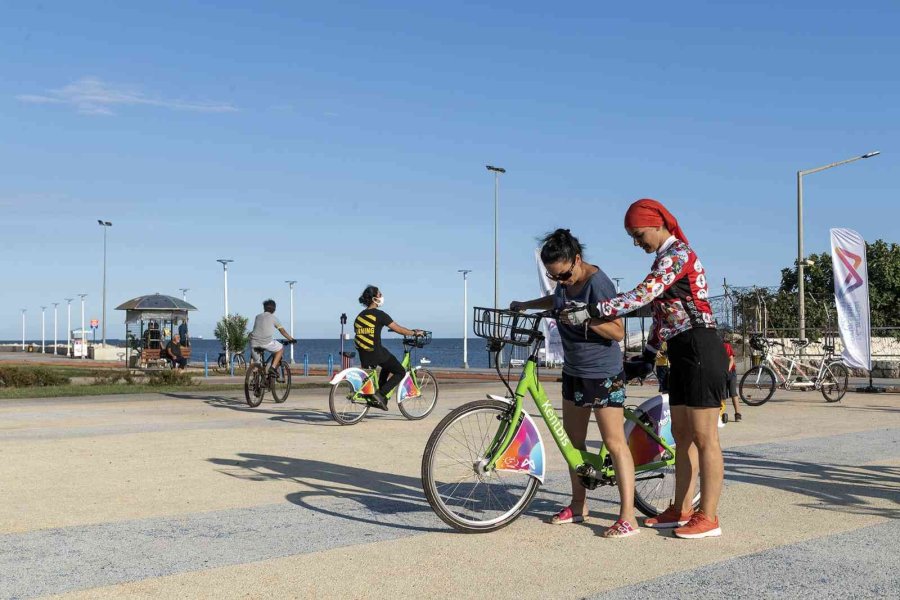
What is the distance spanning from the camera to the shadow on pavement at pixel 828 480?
6449 millimetres

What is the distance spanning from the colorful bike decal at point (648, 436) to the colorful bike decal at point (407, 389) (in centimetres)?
722

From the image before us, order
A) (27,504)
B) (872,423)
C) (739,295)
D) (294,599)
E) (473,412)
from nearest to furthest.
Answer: (294,599)
(473,412)
(27,504)
(872,423)
(739,295)

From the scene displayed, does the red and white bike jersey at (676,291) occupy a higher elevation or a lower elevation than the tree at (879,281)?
lower

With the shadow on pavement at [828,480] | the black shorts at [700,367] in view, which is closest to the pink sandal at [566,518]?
the black shorts at [700,367]

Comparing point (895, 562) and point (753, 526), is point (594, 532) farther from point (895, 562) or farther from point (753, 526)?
point (895, 562)

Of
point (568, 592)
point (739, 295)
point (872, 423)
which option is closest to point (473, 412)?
point (568, 592)

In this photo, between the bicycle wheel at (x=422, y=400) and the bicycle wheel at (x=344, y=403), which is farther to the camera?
the bicycle wheel at (x=422, y=400)

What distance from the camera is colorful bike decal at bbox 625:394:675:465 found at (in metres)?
5.89

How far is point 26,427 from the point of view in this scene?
39.4 ft

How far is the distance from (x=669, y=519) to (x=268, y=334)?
10549mm

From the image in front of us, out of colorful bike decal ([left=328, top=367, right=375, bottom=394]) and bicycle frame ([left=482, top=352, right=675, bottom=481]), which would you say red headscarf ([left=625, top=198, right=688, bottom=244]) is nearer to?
bicycle frame ([left=482, top=352, right=675, bottom=481])

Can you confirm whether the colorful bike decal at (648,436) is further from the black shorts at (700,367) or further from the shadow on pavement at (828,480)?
the shadow on pavement at (828,480)

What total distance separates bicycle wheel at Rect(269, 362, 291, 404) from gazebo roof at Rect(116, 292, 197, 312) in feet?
78.5

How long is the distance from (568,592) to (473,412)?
1448mm
